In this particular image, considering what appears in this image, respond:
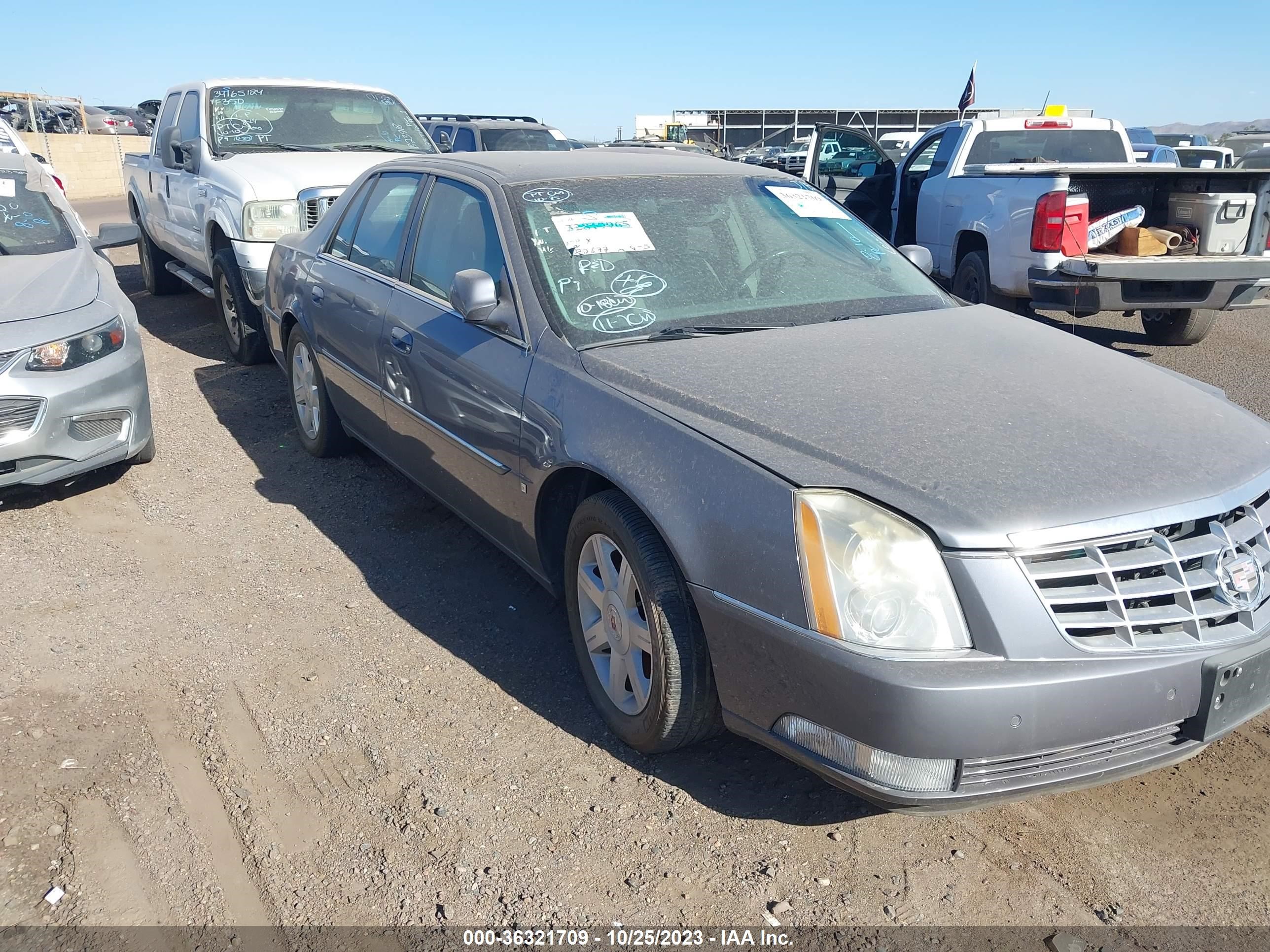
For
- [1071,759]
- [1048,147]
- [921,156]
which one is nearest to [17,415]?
[1071,759]

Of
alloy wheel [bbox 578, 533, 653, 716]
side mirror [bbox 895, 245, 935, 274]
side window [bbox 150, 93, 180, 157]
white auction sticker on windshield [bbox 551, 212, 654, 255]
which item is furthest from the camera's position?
side window [bbox 150, 93, 180, 157]

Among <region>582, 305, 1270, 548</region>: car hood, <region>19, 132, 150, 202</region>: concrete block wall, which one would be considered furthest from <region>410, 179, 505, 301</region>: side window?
<region>19, 132, 150, 202</region>: concrete block wall

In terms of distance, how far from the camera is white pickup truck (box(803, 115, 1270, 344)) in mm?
6844

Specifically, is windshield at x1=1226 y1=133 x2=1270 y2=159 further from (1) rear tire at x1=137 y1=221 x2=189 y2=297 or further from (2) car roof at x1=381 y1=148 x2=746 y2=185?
(2) car roof at x1=381 y1=148 x2=746 y2=185

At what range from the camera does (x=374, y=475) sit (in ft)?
17.9

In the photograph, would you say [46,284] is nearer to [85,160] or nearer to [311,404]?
[311,404]

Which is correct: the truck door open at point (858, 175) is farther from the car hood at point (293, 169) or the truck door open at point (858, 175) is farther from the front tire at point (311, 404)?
the front tire at point (311, 404)

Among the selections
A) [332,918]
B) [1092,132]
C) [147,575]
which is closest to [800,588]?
[332,918]

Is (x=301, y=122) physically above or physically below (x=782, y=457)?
above

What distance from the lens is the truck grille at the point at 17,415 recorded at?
15.0ft

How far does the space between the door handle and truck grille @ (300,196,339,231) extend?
3.24 m

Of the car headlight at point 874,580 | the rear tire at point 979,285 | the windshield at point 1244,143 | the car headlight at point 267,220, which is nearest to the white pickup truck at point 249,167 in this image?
the car headlight at point 267,220

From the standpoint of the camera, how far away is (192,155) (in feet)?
26.4

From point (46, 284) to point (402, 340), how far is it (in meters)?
2.29
